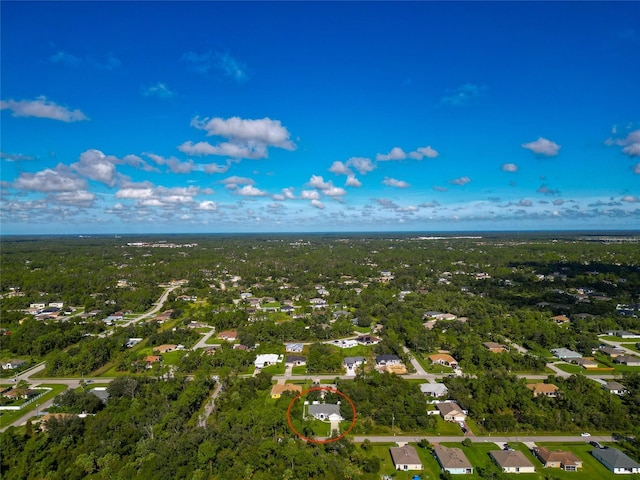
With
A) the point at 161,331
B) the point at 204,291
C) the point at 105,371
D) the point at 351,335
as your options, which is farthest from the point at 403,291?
the point at 105,371

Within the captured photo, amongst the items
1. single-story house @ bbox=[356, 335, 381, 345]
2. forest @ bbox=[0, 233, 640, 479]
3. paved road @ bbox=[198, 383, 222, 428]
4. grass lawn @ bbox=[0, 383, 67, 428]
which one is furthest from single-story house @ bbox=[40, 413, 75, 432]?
single-story house @ bbox=[356, 335, 381, 345]

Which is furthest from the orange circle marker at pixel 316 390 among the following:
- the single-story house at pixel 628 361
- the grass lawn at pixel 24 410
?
the single-story house at pixel 628 361

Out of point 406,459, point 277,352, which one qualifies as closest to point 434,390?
point 406,459

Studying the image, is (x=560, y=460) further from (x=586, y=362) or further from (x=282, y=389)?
(x=586, y=362)

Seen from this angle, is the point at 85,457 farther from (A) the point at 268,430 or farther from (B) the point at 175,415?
(A) the point at 268,430

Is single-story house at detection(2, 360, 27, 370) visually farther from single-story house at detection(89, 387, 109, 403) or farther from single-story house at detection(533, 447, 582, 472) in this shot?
single-story house at detection(533, 447, 582, 472)
